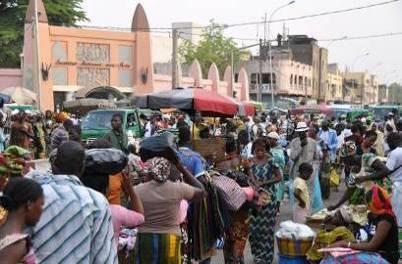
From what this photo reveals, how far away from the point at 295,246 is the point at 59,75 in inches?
1263

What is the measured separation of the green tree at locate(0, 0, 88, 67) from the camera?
43244mm

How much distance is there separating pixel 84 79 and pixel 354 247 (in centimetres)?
3356

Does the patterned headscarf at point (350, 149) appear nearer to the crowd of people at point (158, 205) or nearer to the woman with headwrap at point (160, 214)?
the crowd of people at point (158, 205)

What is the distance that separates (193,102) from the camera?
12.5 meters

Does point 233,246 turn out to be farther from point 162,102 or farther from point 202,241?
point 162,102

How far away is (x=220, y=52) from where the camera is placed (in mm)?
68312

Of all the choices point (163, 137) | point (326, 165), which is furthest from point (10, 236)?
point (326, 165)

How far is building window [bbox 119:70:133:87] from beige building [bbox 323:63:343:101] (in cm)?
6503

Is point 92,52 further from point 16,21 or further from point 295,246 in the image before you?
point 295,246

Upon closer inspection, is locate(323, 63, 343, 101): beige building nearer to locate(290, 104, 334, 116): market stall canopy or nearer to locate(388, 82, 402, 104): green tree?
locate(388, 82, 402, 104): green tree

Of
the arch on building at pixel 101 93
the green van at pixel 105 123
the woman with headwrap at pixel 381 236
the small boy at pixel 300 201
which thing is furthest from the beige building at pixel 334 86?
the woman with headwrap at pixel 381 236

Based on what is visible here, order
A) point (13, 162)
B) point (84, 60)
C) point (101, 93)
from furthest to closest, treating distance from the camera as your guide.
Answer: point (84, 60)
point (101, 93)
point (13, 162)

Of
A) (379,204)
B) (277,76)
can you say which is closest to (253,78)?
(277,76)

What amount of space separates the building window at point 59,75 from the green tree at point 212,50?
3086 cm
